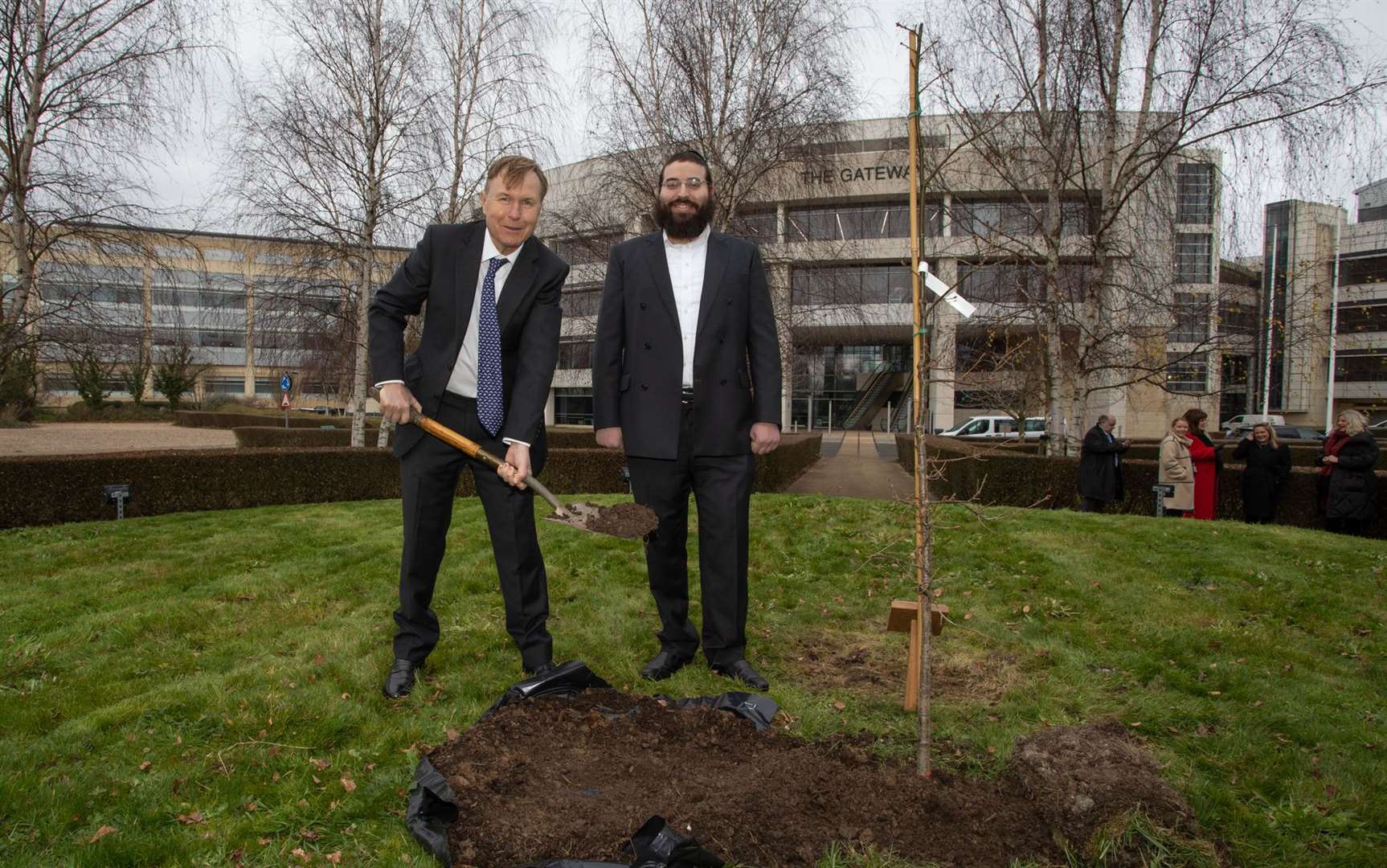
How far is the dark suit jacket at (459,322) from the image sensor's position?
3.34 metres

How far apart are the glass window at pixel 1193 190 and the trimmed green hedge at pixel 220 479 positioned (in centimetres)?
734

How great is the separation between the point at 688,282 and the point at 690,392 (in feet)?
1.65

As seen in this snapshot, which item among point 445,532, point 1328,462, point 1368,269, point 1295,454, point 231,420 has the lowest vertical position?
point 1295,454

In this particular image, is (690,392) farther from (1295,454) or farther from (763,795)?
(1295,454)

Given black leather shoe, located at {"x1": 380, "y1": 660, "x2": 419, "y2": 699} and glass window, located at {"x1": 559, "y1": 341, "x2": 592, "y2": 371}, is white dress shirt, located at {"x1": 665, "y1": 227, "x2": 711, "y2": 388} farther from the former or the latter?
glass window, located at {"x1": 559, "y1": 341, "x2": 592, "y2": 371}

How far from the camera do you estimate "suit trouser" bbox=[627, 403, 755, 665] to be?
11.2ft

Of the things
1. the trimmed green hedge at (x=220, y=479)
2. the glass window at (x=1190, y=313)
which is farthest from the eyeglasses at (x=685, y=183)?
the glass window at (x=1190, y=313)

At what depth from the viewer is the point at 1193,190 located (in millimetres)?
12805

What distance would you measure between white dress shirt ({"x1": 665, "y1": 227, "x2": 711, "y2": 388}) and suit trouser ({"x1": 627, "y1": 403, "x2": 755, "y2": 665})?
0.87 ft

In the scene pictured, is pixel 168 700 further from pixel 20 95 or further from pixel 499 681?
pixel 20 95

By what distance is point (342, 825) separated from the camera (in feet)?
7.30

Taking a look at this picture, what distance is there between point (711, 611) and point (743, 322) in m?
1.28

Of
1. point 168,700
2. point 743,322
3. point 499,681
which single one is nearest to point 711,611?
point 499,681

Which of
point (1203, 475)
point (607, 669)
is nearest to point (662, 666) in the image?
point (607, 669)
